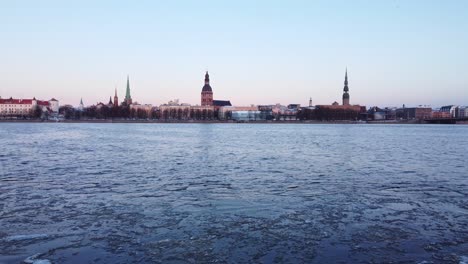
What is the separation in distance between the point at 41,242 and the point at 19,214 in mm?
2039

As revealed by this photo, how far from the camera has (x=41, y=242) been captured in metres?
6.63

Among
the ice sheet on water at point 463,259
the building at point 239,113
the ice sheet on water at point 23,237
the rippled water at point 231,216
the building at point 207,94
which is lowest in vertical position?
the ice sheet on water at point 463,259

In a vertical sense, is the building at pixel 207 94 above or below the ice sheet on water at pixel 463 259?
above

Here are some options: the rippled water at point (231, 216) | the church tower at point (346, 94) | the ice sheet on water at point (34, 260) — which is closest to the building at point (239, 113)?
the church tower at point (346, 94)

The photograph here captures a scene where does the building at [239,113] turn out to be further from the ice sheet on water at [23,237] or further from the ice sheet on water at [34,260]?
the ice sheet on water at [34,260]

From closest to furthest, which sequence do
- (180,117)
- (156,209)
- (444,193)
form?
(156,209), (444,193), (180,117)

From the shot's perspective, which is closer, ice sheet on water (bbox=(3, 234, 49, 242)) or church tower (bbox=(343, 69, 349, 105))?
ice sheet on water (bbox=(3, 234, 49, 242))

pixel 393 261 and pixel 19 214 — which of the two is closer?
pixel 393 261

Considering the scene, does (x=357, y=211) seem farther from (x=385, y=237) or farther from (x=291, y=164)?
(x=291, y=164)

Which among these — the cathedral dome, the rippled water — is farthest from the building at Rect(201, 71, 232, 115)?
the rippled water

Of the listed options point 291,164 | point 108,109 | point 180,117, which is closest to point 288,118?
point 180,117

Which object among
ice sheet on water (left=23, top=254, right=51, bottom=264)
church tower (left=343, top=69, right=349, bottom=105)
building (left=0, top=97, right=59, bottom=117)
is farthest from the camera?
church tower (left=343, top=69, right=349, bottom=105)

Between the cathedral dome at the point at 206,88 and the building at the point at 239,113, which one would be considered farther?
the cathedral dome at the point at 206,88

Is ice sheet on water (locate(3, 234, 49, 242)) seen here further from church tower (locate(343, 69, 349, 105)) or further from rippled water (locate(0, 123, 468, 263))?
church tower (locate(343, 69, 349, 105))
